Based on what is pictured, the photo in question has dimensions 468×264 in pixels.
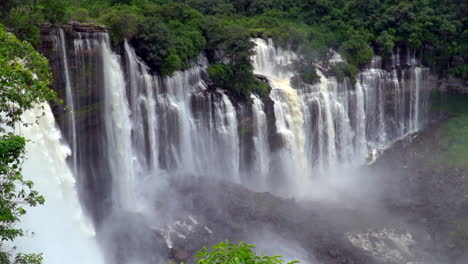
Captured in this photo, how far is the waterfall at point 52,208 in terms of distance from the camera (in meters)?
15.8

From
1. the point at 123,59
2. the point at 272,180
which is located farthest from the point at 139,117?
the point at 272,180

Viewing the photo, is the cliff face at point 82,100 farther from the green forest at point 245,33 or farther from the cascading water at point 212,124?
the green forest at point 245,33

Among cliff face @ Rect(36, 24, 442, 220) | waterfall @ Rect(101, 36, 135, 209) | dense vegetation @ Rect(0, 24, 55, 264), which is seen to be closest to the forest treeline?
cliff face @ Rect(36, 24, 442, 220)

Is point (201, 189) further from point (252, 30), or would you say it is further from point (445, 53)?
point (445, 53)

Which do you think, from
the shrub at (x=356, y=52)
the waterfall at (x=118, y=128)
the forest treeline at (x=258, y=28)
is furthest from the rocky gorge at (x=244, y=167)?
the shrub at (x=356, y=52)

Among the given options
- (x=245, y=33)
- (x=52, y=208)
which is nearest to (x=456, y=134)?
(x=245, y=33)

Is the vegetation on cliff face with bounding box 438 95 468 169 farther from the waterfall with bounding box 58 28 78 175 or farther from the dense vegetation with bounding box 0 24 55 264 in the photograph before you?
the dense vegetation with bounding box 0 24 55 264

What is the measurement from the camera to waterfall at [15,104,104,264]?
1576 cm

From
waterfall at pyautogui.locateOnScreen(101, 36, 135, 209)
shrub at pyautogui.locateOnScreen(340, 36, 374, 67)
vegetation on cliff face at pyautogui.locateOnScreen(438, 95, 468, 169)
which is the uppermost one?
shrub at pyautogui.locateOnScreen(340, 36, 374, 67)

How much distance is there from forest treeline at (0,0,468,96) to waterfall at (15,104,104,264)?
376cm

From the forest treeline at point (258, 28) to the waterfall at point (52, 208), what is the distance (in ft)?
12.3

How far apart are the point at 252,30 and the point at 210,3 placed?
11027mm

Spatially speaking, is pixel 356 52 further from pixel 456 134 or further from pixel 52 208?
pixel 52 208

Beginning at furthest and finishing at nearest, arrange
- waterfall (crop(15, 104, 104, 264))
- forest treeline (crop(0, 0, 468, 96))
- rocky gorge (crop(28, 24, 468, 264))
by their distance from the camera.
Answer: forest treeline (crop(0, 0, 468, 96)) < rocky gorge (crop(28, 24, 468, 264)) < waterfall (crop(15, 104, 104, 264))
